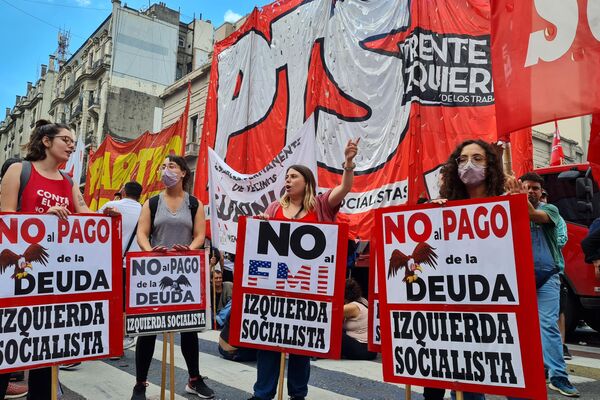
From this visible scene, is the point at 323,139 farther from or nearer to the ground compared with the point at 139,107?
nearer to the ground

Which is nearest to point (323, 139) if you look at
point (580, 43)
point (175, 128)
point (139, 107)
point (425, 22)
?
point (425, 22)

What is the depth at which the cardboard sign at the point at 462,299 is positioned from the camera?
2.37 meters

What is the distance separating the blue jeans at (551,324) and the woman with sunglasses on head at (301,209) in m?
1.80

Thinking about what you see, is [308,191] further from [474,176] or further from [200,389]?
[200,389]

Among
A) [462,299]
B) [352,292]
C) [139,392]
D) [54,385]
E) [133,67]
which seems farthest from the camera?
[133,67]

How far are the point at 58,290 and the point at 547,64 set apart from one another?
10.4 feet

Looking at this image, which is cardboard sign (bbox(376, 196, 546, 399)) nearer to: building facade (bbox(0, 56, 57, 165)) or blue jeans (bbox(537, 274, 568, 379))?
blue jeans (bbox(537, 274, 568, 379))

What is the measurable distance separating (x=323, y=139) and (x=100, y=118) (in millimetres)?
35381

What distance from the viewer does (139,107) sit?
3925 cm

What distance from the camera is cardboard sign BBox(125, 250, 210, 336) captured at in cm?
349

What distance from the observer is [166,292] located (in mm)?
3635

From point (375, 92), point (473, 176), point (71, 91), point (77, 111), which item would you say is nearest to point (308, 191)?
point (473, 176)

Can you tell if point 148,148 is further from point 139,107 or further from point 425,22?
point 139,107

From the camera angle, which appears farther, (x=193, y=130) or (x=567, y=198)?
(x=193, y=130)
